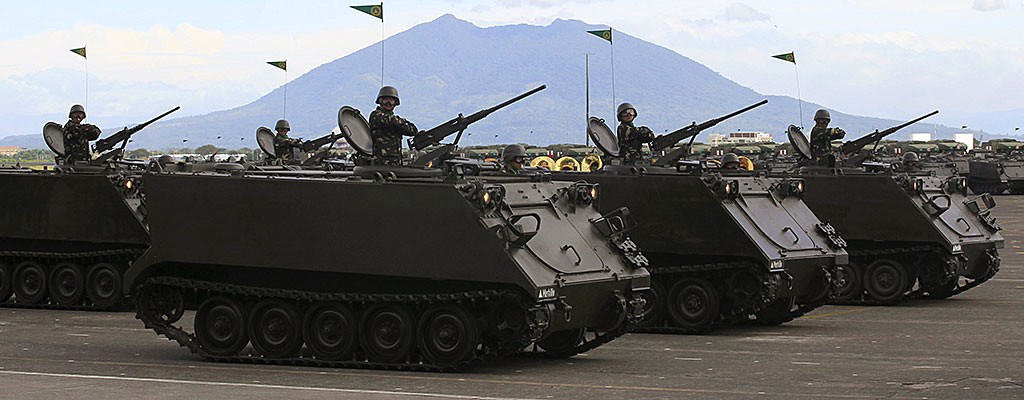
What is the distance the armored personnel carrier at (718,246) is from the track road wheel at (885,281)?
3844mm

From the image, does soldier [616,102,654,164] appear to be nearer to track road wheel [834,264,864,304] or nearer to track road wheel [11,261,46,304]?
track road wheel [834,264,864,304]

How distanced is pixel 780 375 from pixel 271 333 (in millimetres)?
5559

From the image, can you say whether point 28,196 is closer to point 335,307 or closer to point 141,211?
point 141,211

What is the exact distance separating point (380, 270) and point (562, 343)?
244 cm

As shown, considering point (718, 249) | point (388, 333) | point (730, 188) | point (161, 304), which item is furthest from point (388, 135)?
point (730, 188)

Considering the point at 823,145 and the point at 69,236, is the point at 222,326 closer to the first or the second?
the point at 69,236

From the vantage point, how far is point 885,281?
26.1m

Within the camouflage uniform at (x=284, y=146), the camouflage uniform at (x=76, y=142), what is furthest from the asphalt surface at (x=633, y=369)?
the camouflage uniform at (x=284, y=146)

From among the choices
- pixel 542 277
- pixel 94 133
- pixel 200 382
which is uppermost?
pixel 94 133

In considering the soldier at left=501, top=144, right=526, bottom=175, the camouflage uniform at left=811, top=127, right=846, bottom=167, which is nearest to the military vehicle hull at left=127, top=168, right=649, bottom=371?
the soldier at left=501, top=144, right=526, bottom=175

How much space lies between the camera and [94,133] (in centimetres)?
2744

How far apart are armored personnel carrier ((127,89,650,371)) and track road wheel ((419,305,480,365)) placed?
0.6 inches

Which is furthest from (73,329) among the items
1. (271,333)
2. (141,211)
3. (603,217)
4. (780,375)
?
(780,375)

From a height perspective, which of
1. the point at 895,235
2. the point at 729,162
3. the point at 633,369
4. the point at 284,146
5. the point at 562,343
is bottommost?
the point at 633,369
